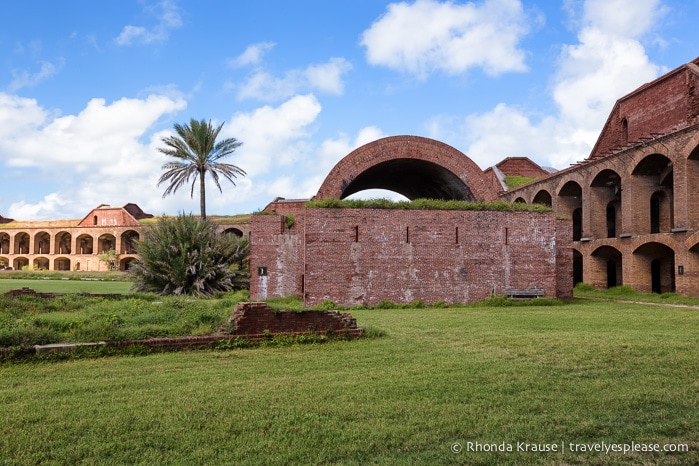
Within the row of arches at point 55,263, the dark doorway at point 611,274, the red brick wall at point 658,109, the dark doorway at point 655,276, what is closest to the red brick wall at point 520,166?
the red brick wall at point 658,109

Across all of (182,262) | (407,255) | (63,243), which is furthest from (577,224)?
(63,243)

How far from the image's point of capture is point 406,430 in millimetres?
3912

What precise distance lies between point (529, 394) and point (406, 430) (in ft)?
5.33

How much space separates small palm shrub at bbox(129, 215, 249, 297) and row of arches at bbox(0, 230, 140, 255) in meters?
42.7

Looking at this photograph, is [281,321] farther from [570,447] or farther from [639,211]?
[639,211]

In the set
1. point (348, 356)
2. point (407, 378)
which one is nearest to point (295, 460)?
point (407, 378)

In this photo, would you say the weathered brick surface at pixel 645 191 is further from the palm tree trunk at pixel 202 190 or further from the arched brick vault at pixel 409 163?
the palm tree trunk at pixel 202 190

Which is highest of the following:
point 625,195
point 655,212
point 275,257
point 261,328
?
point 625,195

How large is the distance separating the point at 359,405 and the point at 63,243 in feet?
235

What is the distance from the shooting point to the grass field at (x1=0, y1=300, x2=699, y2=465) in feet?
11.6

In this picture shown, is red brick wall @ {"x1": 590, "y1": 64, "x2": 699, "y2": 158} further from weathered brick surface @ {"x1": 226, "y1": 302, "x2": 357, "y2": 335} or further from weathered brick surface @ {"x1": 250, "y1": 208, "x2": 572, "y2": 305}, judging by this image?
weathered brick surface @ {"x1": 226, "y1": 302, "x2": 357, "y2": 335}

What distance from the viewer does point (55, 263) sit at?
62.5m

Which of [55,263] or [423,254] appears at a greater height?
[423,254]

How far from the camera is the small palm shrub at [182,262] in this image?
19312 millimetres
